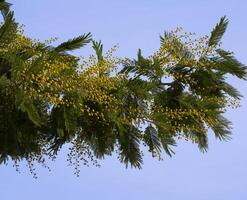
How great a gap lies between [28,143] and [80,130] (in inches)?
36.8

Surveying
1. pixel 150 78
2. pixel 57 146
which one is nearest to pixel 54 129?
pixel 57 146

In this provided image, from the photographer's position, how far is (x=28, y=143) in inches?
410

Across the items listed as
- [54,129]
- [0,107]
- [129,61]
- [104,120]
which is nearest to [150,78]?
[129,61]

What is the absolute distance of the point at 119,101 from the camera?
32.9 feet

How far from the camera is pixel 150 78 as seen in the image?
10.5 meters

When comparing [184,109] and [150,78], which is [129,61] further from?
[184,109]

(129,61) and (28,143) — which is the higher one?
(129,61)

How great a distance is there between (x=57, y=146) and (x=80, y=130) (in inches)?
20.2

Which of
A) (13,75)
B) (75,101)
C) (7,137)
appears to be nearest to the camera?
(13,75)

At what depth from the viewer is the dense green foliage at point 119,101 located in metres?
9.65

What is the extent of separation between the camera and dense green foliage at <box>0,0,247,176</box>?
31.7 feet

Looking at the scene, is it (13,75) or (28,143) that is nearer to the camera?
(13,75)

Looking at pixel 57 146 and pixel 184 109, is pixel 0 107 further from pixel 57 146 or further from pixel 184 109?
pixel 184 109

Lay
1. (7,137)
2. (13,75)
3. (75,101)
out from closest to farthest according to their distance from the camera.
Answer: (13,75)
(75,101)
(7,137)
